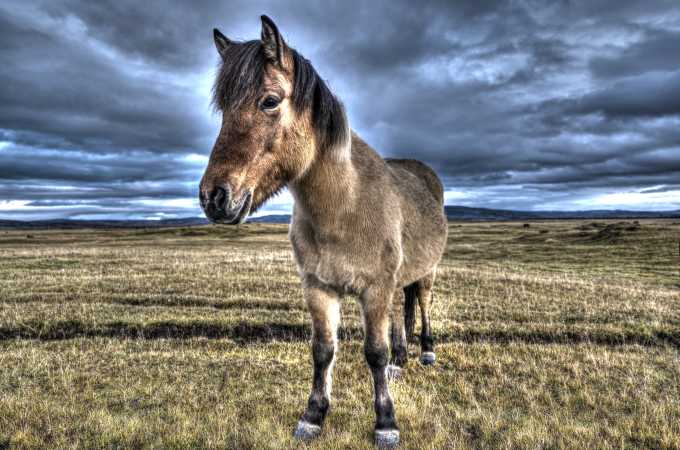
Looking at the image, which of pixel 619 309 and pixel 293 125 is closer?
pixel 293 125

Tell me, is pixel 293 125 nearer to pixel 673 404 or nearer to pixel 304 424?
pixel 304 424

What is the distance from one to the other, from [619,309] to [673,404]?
7.91 m

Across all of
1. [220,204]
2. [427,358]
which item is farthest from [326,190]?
[427,358]

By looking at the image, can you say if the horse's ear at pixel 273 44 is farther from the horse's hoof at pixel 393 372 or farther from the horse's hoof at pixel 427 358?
the horse's hoof at pixel 427 358

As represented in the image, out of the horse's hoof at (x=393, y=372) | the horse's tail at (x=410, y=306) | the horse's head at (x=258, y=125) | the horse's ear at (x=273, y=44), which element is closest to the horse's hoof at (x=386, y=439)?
the horse's hoof at (x=393, y=372)

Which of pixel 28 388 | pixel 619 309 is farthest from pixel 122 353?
pixel 619 309

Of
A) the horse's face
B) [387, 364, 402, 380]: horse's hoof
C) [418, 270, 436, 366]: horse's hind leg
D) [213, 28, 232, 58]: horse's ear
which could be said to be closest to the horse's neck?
the horse's face

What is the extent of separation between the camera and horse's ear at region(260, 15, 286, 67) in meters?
3.43

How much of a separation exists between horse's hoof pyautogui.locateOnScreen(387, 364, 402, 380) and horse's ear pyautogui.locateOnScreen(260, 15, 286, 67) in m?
5.24

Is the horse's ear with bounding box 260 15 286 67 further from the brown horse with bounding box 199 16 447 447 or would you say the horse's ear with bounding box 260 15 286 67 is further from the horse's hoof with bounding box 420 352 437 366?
the horse's hoof with bounding box 420 352 437 366

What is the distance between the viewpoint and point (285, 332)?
9781 mm

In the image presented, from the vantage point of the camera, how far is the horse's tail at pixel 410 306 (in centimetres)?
799

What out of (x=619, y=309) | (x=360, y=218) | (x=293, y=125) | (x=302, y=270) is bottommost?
(x=619, y=309)

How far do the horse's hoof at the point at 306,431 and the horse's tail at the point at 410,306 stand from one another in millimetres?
3738
